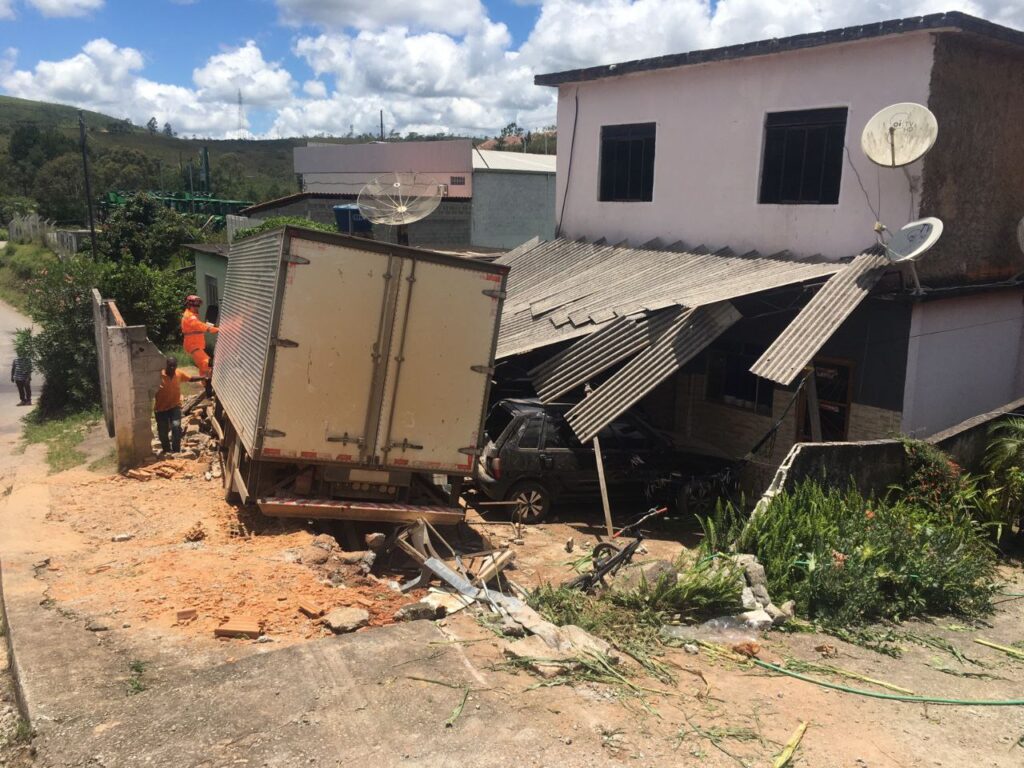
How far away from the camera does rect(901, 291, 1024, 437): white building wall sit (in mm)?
10836

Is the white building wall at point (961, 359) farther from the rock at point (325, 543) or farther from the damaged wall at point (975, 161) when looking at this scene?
the rock at point (325, 543)

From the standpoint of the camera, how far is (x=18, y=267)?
43938mm

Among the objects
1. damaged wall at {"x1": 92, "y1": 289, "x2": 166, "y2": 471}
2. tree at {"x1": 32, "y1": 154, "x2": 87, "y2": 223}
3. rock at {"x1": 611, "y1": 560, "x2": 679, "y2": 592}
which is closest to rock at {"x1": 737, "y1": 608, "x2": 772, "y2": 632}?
rock at {"x1": 611, "y1": 560, "x2": 679, "y2": 592}

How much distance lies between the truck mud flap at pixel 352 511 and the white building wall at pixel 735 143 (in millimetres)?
7105

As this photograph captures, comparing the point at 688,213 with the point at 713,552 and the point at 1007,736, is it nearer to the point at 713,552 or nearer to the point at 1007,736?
the point at 713,552

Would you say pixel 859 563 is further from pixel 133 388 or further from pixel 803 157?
pixel 133 388

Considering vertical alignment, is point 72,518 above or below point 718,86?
below

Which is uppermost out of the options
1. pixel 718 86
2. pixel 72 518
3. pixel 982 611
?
pixel 718 86

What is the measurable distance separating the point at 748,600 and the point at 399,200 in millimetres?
12421

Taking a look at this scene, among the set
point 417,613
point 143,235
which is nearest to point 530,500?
point 417,613

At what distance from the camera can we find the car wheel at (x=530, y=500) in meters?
10.2

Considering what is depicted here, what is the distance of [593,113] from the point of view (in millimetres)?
15789

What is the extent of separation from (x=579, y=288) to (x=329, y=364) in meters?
6.36

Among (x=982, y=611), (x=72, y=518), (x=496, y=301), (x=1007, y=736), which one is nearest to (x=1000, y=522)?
(x=982, y=611)
